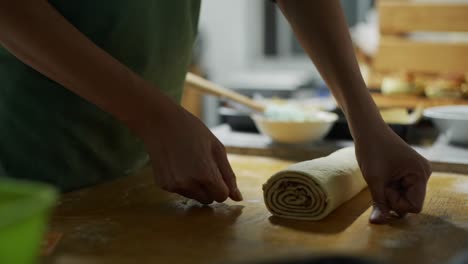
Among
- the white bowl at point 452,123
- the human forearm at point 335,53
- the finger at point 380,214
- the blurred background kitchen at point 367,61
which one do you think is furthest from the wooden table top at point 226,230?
the blurred background kitchen at point 367,61

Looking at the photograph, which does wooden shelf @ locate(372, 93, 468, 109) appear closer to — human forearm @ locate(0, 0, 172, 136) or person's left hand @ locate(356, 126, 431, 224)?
person's left hand @ locate(356, 126, 431, 224)

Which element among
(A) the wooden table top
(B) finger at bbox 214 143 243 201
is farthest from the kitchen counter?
(B) finger at bbox 214 143 243 201

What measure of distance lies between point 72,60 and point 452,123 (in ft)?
3.59

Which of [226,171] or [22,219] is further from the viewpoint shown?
[226,171]

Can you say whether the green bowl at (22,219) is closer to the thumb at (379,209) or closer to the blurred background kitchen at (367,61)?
the thumb at (379,209)

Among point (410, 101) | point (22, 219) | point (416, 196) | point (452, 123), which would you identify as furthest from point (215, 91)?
point (22, 219)

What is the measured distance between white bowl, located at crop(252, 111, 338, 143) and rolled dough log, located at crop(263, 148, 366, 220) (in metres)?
0.56

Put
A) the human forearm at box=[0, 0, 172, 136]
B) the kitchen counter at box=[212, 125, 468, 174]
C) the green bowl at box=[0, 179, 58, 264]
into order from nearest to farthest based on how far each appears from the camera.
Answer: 1. the green bowl at box=[0, 179, 58, 264]
2. the human forearm at box=[0, 0, 172, 136]
3. the kitchen counter at box=[212, 125, 468, 174]

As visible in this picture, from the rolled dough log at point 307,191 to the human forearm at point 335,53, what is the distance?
3.9 inches

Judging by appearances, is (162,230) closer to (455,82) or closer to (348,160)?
(348,160)

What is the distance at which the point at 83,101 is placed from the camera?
1.42 m

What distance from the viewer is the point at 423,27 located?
2836 mm

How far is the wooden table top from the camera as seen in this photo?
1014 mm

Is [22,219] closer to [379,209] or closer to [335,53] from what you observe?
[379,209]
